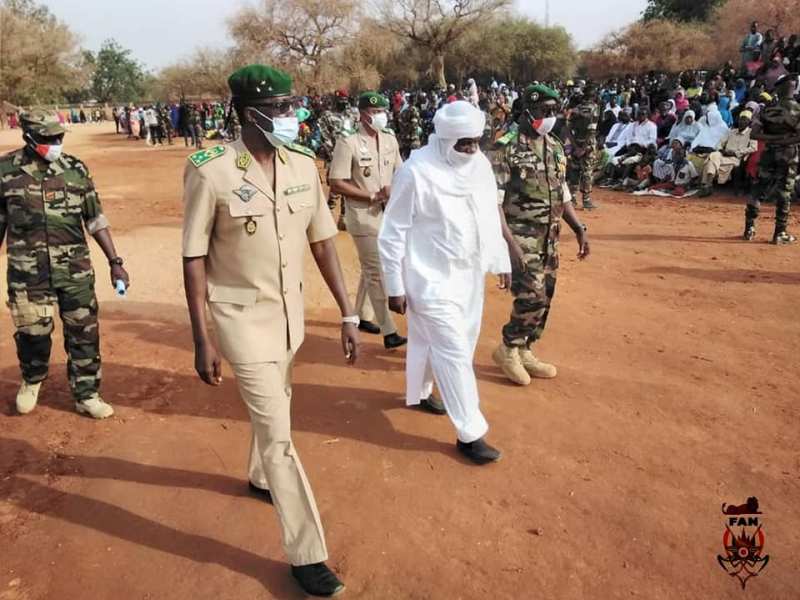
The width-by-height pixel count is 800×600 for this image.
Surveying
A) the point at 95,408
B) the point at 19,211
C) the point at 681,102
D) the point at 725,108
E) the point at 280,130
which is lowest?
the point at 95,408

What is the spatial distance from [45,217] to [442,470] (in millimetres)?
2864

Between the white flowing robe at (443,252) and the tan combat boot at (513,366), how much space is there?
3.44ft

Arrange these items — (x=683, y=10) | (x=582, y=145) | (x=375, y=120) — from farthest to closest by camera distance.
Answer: (x=683, y=10)
(x=582, y=145)
(x=375, y=120)

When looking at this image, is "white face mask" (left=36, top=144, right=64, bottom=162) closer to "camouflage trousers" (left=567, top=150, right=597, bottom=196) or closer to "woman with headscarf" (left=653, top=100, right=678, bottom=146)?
"camouflage trousers" (left=567, top=150, right=597, bottom=196)

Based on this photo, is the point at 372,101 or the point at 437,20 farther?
the point at 437,20

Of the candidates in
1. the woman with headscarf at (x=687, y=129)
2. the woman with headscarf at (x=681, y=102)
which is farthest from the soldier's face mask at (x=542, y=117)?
the woman with headscarf at (x=681, y=102)

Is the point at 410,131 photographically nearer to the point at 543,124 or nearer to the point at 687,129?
the point at 687,129

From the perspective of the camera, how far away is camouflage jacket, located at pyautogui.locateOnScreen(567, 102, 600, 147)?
10.6 meters

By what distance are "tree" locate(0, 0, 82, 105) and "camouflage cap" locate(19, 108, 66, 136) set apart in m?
40.5

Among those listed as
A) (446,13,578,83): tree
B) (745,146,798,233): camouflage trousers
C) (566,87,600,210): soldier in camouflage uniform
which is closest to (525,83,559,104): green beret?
(745,146,798,233): camouflage trousers

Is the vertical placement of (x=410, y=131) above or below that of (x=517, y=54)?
below

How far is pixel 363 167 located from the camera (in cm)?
519

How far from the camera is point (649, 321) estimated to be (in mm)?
5781

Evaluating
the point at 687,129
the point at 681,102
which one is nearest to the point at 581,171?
the point at 687,129
